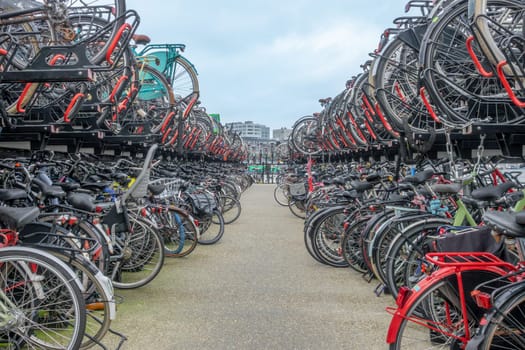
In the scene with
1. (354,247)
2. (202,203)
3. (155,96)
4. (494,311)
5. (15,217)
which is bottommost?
(354,247)

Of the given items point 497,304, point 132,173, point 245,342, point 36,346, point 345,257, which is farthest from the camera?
point 132,173

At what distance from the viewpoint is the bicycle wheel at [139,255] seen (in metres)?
3.81

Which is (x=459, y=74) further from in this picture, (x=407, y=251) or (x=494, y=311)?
(x=494, y=311)

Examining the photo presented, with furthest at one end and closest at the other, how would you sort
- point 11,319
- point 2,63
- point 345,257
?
point 345,257 < point 2,63 < point 11,319

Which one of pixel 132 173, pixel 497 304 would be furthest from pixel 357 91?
pixel 497 304

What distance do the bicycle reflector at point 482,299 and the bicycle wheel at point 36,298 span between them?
189 cm

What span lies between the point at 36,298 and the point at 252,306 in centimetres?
175

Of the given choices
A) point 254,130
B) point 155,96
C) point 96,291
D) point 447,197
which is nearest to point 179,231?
point 96,291

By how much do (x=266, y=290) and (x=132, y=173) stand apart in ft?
7.73

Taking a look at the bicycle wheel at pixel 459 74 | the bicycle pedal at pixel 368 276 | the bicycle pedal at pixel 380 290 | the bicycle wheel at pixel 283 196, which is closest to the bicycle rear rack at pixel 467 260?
the bicycle pedal at pixel 380 290

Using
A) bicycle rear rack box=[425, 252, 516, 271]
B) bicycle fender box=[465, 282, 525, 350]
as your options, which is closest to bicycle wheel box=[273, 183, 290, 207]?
bicycle rear rack box=[425, 252, 516, 271]

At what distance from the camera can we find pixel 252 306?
3516 millimetres

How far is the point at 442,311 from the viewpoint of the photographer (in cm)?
245

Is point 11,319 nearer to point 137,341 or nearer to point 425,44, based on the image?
point 137,341
